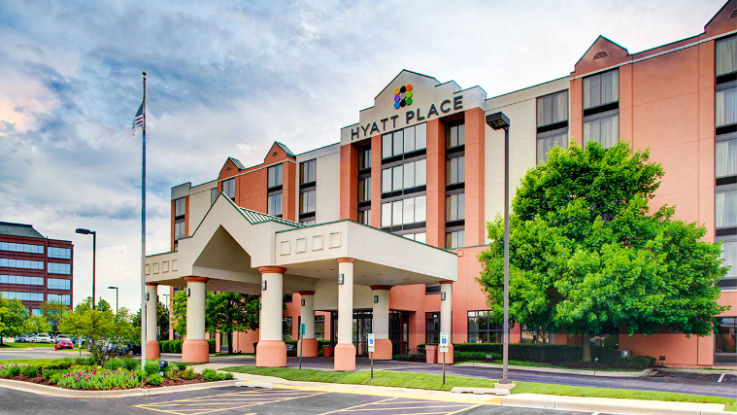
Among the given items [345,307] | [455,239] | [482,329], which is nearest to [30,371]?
[345,307]

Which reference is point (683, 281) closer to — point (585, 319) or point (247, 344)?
point (585, 319)

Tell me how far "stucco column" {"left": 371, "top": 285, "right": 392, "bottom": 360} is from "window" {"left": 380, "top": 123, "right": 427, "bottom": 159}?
14.2m

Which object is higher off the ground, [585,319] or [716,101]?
[716,101]

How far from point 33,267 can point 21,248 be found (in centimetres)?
453

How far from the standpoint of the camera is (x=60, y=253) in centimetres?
12588

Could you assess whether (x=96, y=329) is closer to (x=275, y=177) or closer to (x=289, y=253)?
(x=289, y=253)

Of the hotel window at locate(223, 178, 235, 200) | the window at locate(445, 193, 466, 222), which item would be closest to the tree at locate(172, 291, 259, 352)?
the window at locate(445, 193, 466, 222)

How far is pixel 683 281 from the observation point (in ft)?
96.2

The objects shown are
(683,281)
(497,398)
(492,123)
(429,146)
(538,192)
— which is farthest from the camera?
(429,146)

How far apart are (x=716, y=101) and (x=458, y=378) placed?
24.3m

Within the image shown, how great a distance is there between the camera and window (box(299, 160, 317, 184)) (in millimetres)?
57094

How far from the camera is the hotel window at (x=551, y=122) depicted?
133 ft

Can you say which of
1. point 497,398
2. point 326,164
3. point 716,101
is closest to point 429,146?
point 326,164

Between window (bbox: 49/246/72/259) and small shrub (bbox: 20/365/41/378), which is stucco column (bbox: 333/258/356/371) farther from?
window (bbox: 49/246/72/259)
